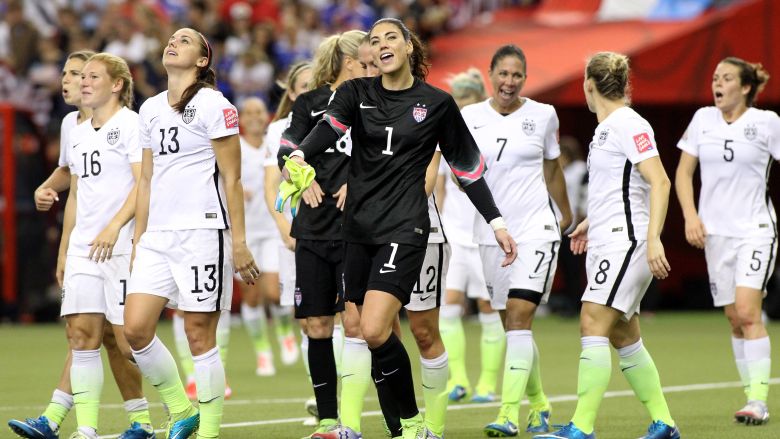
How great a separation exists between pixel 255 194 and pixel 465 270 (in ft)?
10.2

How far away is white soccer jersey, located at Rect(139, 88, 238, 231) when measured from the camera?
776cm

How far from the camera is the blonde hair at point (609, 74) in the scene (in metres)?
8.14

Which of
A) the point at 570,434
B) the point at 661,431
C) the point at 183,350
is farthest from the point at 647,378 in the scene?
the point at 183,350

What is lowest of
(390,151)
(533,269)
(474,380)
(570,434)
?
(474,380)

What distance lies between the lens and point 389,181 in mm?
7500

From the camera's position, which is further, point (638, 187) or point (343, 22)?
point (343, 22)

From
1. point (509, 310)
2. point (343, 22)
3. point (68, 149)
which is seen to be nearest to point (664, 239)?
point (343, 22)

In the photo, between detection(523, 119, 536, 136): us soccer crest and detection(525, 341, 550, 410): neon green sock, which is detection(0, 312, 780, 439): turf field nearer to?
detection(525, 341, 550, 410): neon green sock

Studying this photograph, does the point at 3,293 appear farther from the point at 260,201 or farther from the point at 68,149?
the point at 68,149

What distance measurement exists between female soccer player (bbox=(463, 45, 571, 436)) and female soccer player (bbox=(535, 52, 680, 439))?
0.84 metres

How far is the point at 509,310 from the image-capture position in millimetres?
9078

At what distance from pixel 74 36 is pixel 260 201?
26.0ft

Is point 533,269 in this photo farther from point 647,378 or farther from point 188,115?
point 188,115

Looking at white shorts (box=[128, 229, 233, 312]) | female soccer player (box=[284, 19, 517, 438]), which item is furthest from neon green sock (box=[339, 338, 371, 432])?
white shorts (box=[128, 229, 233, 312])
